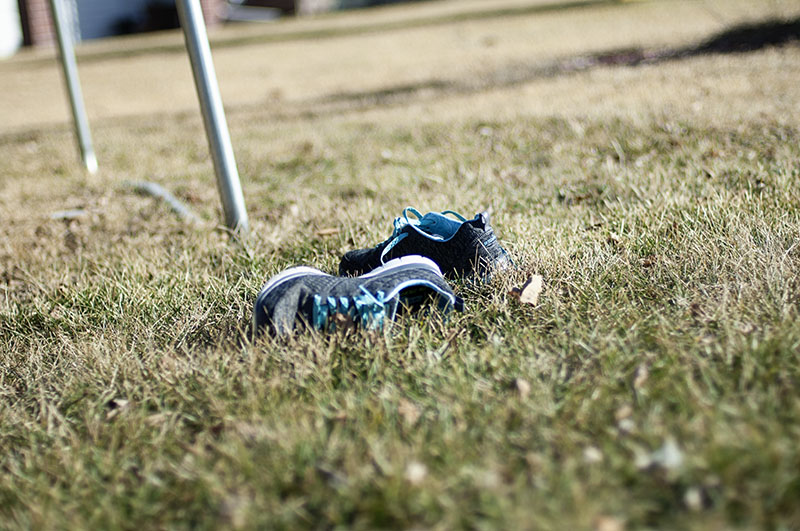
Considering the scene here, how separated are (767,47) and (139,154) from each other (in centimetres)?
701

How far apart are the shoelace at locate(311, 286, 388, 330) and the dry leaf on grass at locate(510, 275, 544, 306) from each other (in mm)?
466

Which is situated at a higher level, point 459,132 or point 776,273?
point 459,132

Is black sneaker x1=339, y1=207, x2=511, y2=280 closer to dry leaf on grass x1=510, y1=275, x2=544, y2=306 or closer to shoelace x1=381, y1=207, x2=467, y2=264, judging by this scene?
shoelace x1=381, y1=207, x2=467, y2=264

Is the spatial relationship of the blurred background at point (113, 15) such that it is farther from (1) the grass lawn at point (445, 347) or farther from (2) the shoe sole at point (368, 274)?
(2) the shoe sole at point (368, 274)

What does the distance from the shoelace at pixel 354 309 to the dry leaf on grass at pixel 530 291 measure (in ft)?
1.53

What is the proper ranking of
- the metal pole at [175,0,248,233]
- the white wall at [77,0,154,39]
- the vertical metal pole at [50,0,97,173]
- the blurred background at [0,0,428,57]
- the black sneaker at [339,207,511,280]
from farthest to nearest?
the white wall at [77,0,154,39], the blurred background at [0,0,428,57], the vertical metal pole at [50,0,97,173], the metal pole at [175,0,248,233], the black sneaker at [339,207,511,280]

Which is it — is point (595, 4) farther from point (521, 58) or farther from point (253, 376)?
point (253, 376)

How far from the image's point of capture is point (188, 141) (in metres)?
6.39

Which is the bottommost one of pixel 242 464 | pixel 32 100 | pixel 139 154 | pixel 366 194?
pixel 242 464

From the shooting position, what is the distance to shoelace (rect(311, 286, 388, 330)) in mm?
2021

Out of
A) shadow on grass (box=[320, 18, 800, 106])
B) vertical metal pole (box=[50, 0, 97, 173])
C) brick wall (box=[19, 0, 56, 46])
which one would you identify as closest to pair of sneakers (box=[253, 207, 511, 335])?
vertical metal pole (box=[50, 0, 97, 173])

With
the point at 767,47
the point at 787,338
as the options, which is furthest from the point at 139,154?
the point at 767,47

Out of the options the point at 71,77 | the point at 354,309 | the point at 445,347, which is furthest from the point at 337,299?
the point at 71,77

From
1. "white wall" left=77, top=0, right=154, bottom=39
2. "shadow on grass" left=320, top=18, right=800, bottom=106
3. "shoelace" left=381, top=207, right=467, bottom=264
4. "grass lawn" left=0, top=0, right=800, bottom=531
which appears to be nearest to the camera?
"grass lawn" left=0, top=0, right=800, bottom=531
